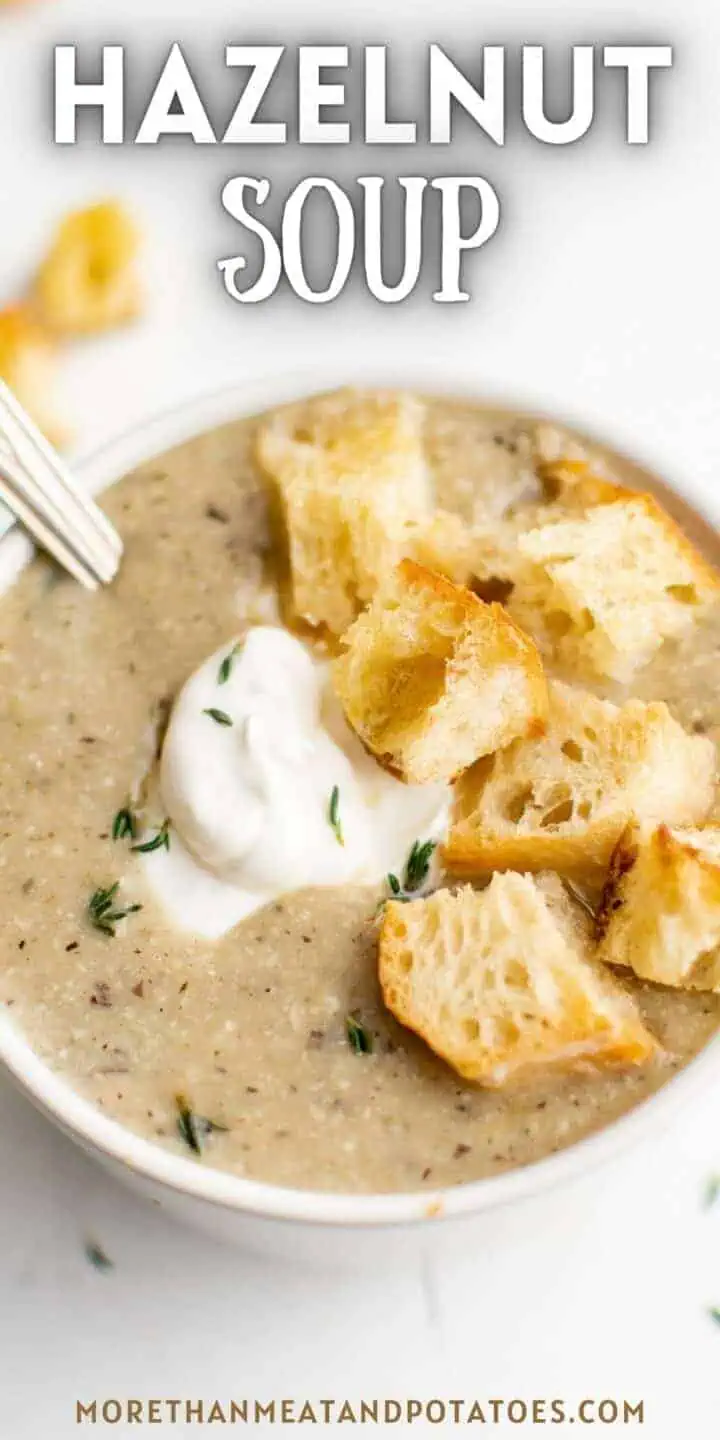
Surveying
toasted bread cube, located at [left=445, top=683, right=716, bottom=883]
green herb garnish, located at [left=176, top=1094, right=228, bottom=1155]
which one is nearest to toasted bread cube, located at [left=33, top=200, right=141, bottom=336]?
toasted bread cube, located at [left=445, top=683, right=716, bottom=883]

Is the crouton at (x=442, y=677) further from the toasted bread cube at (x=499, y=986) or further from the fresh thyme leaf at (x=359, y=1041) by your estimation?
the fresh thyme leaf at (x=359, y=1041)

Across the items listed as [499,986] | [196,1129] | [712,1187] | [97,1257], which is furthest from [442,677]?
[97,1257]

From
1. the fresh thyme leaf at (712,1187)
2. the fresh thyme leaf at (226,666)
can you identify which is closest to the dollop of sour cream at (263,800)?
the fresh thyme leaf at (226,666)

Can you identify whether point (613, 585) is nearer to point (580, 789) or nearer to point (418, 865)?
point (580, 789)

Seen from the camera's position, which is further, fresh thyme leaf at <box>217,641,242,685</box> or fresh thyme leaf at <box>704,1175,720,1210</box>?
fresh thyme leaf at <box>704,1175,720,1210</box>

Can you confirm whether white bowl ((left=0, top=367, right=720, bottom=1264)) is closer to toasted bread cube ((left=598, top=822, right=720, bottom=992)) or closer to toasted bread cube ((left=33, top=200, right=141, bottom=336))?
toasted bread cube ((left=598, top=822, right=720, bottom=992))
